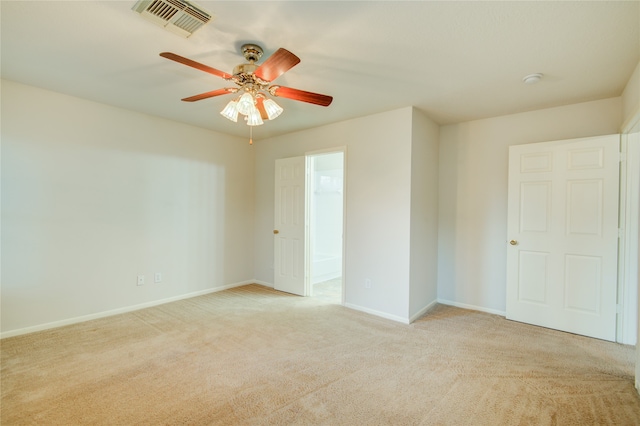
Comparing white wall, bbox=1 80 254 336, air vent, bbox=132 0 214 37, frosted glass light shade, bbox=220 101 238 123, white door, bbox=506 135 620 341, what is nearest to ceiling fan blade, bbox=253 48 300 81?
frosted glass light shade, bbox=220 101 238 123

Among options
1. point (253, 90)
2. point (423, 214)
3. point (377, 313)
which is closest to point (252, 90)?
point (253, 90)

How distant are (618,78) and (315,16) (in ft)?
9.09

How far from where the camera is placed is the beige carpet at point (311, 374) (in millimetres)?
1870

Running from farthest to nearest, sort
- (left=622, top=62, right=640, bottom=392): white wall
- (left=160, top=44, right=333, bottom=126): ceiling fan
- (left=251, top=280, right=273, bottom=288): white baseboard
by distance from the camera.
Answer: (left=251, top=280, right=273, bottom=288): white baseboard < (left=622, top=62, right=640, bottom=392): white wall < (left=160, top=44, right=333, bottom=126): ceiling fan

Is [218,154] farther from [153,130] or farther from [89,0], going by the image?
[89,0]

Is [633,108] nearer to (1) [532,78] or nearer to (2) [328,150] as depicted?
(1) [532,78]

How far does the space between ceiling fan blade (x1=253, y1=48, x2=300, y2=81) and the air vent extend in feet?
1.40

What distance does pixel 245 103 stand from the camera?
7.01 ft

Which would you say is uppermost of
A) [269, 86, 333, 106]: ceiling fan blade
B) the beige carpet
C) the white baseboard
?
[269, 86, 333, 106]: ceiling fan blade

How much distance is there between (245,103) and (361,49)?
0.95 m

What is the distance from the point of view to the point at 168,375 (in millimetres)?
2285

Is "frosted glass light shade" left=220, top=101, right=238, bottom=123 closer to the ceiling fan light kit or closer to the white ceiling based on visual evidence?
the ceiling fan light kit

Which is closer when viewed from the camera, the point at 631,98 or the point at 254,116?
the point at 254,116

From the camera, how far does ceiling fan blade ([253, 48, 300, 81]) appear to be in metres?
1.69
